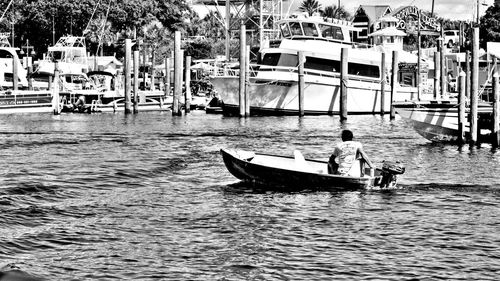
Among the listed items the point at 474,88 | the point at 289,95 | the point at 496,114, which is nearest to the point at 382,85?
the point at 289,95

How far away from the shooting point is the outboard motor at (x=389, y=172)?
24.2 meters

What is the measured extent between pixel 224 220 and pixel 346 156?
4676 mm

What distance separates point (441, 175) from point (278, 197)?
24.1 feet

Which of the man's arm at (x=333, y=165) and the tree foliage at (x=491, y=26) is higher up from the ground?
the tree foliage at (x=491, y=26)

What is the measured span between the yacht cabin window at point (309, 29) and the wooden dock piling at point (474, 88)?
1038 inches

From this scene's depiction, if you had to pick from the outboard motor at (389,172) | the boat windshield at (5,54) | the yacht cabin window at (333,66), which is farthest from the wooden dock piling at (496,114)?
the boat windshield at (5,54)

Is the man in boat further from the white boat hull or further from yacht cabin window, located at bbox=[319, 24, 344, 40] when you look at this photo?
yacht cabin window, located at bbox=[319, 24, 344, 40]

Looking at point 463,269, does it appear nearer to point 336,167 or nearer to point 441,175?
point 336,167

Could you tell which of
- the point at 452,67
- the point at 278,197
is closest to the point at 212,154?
the point at 278,197

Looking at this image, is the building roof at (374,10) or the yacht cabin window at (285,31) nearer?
the yacht cabin window at (285,31)

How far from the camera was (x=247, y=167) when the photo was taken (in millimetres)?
24766

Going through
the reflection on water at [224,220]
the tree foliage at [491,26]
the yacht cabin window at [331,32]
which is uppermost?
the tree foliage at [491,26]

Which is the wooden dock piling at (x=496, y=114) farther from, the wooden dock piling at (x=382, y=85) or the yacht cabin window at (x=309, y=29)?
the yacht cabin window at (x=309, y=29)

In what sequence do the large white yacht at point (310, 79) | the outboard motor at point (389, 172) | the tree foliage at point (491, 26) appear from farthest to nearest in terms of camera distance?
1. the tree foliage at point (491, 26)
2. the large white yacht at point (310, 79)
3. the outboard motor at point (389, 172)
